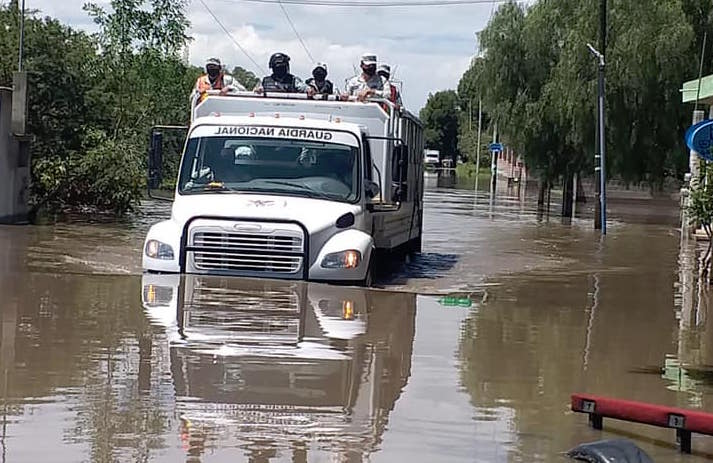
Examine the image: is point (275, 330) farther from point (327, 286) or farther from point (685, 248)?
point (685, 248)

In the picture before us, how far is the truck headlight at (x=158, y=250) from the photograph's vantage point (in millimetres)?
13867

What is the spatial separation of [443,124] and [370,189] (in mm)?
118034

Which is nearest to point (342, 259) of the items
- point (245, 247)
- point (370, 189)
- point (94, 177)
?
point (245, 247)

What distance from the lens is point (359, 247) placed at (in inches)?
549

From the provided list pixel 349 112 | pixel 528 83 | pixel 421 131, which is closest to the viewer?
pixel 349 112

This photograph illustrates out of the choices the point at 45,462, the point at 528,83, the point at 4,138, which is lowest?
the point at 45,462

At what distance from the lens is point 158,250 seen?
45.8ft

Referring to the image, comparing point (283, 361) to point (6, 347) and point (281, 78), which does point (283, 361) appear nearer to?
point (6, 347)

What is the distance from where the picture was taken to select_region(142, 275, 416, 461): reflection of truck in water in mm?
6914

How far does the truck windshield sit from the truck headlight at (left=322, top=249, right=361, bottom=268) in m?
1.16

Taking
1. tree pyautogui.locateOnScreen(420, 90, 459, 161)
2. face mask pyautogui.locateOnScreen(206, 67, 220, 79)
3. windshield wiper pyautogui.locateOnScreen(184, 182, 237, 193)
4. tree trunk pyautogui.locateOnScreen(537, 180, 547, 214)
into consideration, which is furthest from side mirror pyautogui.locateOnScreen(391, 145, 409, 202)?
tree pyautogui.locateOnScreen(420, 90, 459, 161)

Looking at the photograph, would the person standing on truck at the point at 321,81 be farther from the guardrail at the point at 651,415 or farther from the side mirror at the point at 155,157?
the guardrail at the point at 651,415

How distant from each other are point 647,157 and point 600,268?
1599 cm

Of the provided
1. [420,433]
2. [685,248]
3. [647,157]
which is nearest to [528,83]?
[647,157]
